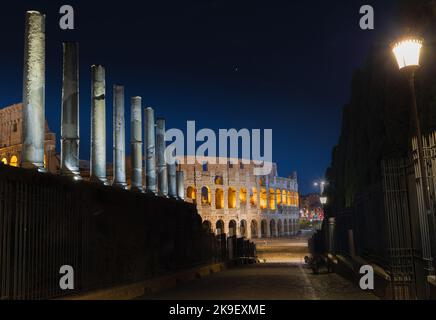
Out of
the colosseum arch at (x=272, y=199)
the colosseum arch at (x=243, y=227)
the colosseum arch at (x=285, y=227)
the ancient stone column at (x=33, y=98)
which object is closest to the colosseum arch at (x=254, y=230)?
the colosseum arch at (x=243, y=227)

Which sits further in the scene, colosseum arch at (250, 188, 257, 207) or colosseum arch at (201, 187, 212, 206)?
colosseum arch at (250, 188, 257, 207)

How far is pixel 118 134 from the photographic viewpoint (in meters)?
15.6

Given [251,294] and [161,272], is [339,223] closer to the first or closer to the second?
[161,272]

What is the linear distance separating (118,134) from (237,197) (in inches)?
1910

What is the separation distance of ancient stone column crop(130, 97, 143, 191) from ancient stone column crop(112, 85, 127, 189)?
1523mm

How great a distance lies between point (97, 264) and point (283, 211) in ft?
204

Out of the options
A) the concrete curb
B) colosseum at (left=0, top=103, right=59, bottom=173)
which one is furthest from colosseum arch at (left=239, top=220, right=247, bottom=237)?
the concrete curb

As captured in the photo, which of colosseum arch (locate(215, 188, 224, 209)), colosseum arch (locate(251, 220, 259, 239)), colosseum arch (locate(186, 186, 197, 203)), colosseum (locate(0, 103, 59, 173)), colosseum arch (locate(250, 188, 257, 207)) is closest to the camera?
colosseum (locate(0, 103, 59, 173))

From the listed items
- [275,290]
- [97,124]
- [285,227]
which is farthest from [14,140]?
[285,227]

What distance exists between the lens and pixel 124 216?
12.4m

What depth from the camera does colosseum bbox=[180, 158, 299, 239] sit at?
61.6 meters

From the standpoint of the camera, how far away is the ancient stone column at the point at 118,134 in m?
15.6

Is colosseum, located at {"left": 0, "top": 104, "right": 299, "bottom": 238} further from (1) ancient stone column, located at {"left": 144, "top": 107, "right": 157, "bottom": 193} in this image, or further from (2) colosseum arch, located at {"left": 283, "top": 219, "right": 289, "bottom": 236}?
(1) ancient stone column, located at {"left": 144, "top": 107, "right": 157, "bottom": 193}
